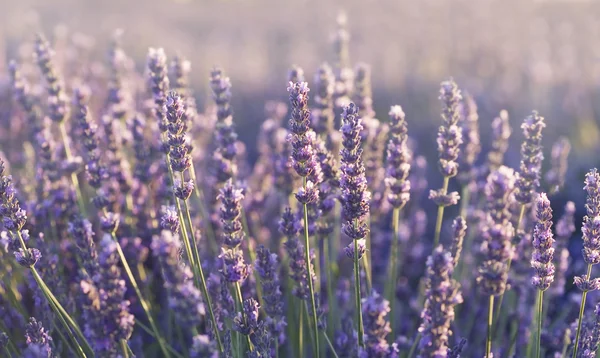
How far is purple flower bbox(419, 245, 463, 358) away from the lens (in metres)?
1.98

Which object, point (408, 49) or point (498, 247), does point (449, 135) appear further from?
point (408, 49)

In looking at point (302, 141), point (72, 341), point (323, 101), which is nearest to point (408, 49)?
point (323, 101)

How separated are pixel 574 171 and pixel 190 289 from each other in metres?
5.76

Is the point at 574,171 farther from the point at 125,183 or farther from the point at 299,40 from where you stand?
the point at 299,40

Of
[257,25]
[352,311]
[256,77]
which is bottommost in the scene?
[352,311]

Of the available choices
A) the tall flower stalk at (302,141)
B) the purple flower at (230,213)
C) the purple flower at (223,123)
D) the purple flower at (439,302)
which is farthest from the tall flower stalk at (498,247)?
the purple flower at (223,123)

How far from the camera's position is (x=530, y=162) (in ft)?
9.72

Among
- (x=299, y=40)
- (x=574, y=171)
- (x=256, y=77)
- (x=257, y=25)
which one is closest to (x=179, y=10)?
(x=257, y=25)

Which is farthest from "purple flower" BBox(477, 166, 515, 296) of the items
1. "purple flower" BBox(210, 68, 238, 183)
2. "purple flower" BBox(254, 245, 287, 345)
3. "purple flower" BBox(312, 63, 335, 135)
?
"purple flower" BBox(210, 68, 238, 183)

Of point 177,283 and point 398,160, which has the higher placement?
point 398,160

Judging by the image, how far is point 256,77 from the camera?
11266 mm

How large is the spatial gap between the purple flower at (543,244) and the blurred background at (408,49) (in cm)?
254

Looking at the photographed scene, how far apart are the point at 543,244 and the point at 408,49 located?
37.2 ft

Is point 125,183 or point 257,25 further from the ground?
point 257,25
